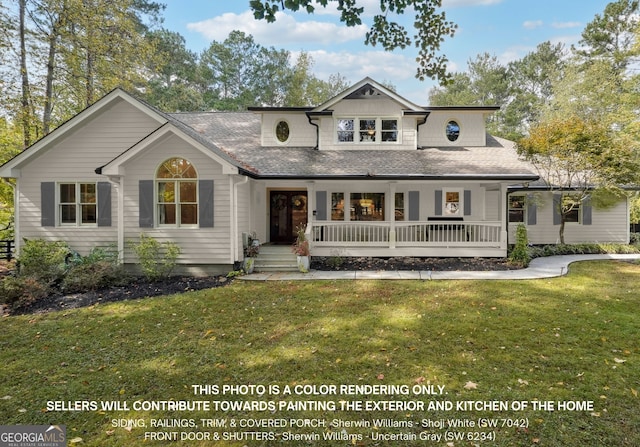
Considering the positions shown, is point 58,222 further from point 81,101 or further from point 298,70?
point 298,70

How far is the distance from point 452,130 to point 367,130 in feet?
12.4

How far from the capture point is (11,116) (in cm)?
1321

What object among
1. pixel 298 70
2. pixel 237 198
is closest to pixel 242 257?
pixel 237 198

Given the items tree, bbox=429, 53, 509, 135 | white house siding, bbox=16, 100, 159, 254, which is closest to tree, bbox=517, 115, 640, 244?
white house siding, bbox=16, 100, 159, 254

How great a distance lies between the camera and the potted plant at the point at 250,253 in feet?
32.0

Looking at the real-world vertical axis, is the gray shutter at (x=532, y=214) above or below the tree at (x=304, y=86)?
below

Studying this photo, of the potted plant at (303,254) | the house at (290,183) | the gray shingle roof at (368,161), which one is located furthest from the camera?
the gray shingle roof at (368,161)

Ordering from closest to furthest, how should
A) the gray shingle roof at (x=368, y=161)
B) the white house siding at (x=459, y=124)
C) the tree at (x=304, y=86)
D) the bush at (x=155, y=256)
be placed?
the bush at (x=155, y=256)
the gray shingle roof at (x=368, y=161)
the white house siding at (x=459, y=124)
the tree at (x=304, y=86)

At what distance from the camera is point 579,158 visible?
1213 centimetres

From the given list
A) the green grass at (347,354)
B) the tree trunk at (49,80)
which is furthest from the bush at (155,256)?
the tree trunk at (49,80)

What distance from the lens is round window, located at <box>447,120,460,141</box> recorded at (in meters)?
13.6

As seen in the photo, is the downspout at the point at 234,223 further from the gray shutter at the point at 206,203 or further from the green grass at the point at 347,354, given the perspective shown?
the green grass at the point at 347,354

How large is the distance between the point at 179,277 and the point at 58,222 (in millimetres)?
4290

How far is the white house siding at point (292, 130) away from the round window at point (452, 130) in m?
5.75
